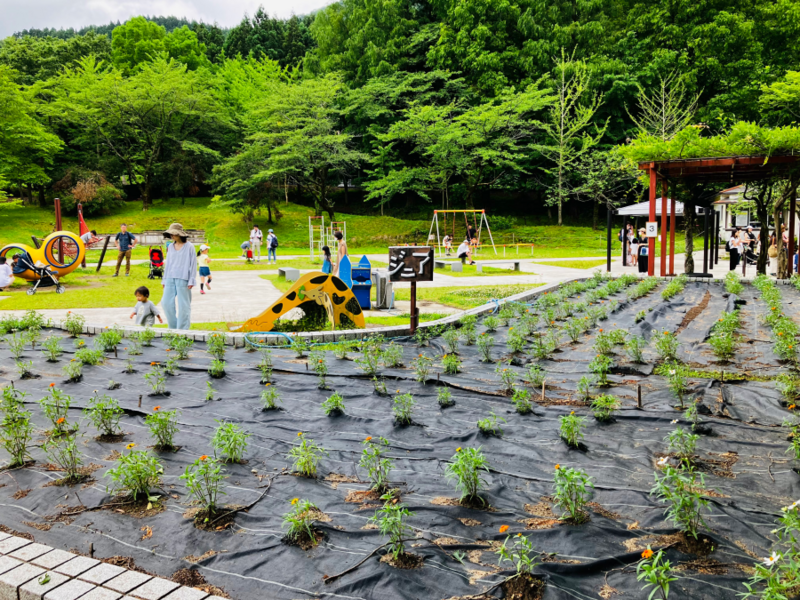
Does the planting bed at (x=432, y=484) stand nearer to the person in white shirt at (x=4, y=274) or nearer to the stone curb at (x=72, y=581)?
the stone curb at (x=72, y=581)

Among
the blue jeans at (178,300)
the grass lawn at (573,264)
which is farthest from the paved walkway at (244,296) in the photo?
the blue jeans at (178,300)

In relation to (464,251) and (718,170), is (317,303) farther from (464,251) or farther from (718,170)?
(464,251)

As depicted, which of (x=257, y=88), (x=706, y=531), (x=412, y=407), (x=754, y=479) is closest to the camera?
(x=706, y=531)

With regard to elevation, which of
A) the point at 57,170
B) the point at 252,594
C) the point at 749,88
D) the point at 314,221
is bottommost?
the point at 252,594

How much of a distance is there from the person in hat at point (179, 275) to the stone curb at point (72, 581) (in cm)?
523

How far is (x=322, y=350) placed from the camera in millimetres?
6613

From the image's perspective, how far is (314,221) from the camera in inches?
1393

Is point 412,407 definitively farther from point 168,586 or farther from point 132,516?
point 168,586

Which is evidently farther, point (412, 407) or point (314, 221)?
point (314, 221)

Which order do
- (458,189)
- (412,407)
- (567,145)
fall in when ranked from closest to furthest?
(412,407), (567,145), (458,189)

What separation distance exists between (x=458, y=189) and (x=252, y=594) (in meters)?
38.0

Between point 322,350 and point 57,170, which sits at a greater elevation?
point 57,170

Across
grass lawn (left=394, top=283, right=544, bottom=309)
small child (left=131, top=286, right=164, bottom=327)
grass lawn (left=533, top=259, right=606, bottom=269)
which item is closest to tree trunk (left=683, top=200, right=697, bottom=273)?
grass lawn (left=533, top=259, right=606, bottom=269)

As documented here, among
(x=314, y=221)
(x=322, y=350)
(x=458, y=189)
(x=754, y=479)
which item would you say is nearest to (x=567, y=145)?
(x=458, y=189)
